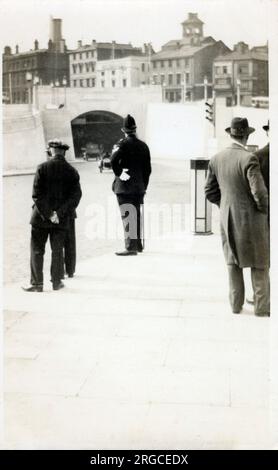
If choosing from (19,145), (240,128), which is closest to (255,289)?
(240,128)

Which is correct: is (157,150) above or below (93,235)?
above

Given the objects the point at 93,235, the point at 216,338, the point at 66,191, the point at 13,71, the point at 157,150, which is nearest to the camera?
the point at 216,338

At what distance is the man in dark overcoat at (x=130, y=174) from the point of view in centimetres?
711

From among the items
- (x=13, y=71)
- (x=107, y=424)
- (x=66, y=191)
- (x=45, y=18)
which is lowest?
(x=107, y=424)

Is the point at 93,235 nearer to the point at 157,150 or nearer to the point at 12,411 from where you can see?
the point at 157,150

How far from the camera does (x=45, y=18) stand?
4.80 meters

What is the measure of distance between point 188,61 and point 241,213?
4.92 feet

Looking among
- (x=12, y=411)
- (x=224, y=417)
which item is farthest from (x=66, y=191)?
(x=224, y=417)

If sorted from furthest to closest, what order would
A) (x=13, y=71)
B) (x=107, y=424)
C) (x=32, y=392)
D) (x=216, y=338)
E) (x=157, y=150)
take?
(x=157, y=150)
(x=13, y=71)
(x=216, y=338)
(x=32, y=392)
(x=107, y=424)

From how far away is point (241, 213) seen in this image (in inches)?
202

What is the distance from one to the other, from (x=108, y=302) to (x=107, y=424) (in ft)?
5.75

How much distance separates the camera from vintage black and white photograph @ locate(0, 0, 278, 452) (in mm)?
3852

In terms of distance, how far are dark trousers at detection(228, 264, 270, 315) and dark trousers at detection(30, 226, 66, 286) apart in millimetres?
1577

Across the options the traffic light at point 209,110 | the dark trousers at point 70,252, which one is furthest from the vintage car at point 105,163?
the traffic light at point 209,110
